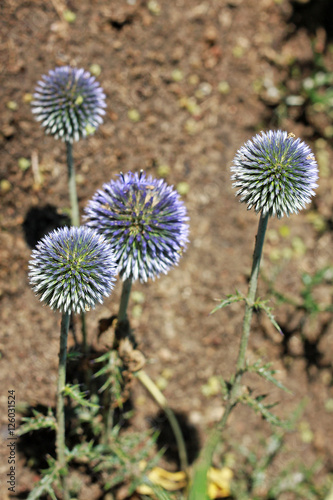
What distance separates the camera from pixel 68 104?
8.84ft

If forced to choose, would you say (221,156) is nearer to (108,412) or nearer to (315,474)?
(108,412)

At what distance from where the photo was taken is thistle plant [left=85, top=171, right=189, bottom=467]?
91.0 inches

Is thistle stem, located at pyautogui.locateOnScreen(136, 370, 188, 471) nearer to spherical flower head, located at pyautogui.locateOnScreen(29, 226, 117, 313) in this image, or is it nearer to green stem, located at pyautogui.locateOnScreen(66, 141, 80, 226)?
green stem, located at pyautogui.locateOnScreen(66, 141, 80, 226)

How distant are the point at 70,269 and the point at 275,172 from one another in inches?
41.1

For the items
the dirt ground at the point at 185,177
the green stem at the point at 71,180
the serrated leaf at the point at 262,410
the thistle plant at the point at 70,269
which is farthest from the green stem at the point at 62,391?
the serrated leaf at the point at 262,410

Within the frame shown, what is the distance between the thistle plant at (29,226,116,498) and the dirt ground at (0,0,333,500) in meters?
1.05

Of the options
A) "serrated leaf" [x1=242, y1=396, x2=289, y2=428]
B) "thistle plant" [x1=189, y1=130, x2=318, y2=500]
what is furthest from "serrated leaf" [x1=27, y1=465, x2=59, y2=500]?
"serrated leaf" [x1=242, y1=396, x2=289, y2=428]

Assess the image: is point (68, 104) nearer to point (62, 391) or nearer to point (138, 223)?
point (138, 223)

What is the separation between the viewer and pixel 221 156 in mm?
3930

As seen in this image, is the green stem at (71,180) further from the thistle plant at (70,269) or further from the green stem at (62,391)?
the green stem at (62,391)

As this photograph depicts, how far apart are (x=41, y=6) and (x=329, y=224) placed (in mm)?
3040

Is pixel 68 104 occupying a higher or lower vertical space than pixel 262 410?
higher

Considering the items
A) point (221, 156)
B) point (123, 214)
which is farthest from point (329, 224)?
point (123, 214)

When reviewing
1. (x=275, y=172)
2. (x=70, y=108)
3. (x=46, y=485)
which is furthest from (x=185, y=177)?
(x=46, y=485)
